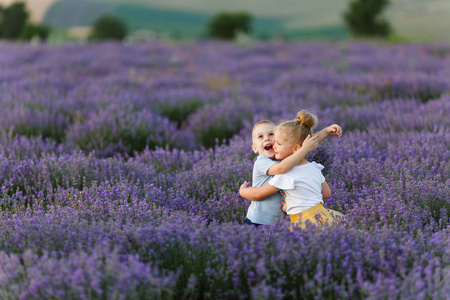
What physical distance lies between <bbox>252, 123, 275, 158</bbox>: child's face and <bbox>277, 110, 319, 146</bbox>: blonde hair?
0.22 m

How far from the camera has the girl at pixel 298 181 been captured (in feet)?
8.46

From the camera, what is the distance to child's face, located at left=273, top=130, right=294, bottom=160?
2.63 meters

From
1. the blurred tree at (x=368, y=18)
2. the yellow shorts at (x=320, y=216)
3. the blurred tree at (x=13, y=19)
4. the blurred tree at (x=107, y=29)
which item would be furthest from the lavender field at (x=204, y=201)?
the blurred tree at (x=13, y=19)

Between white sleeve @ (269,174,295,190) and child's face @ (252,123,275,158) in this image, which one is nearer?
white sleeve @ (269,174,295,190)

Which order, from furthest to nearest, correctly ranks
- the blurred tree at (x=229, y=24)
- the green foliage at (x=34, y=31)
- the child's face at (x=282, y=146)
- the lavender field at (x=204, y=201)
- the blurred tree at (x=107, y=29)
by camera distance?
the blurred tree at (x=107, y=29) → the blurred tree at (x=229, y=24) → the green foliage at (x=34, y=31) → the child's face at (x=282, y=146) → the lavender field at (x=204, y=201)

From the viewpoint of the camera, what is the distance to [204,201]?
127 inches

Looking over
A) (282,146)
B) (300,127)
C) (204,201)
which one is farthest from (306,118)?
(204,201)

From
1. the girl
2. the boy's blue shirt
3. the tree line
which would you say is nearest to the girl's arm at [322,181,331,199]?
the girl

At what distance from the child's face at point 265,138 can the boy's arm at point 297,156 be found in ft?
0.78

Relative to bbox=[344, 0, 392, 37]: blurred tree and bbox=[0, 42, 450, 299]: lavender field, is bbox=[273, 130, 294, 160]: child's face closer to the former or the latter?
bbox=[0, 42, 450, 299]: lavender field

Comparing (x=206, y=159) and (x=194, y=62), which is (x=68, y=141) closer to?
(x=206, y=159)

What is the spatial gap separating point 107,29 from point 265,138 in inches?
1130

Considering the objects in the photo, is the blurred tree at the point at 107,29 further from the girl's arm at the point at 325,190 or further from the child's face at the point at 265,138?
the girl's arm at the point at 325,190

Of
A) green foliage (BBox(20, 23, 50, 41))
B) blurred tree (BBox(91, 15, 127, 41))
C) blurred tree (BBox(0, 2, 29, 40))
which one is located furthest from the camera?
blurred tree (BBox(91, 15, 127, 41))
